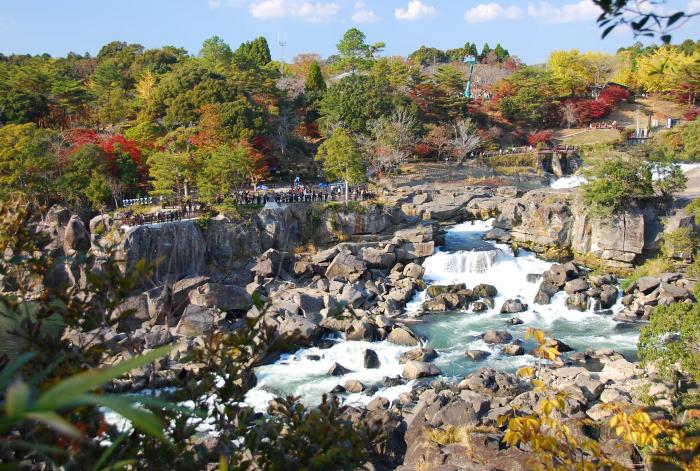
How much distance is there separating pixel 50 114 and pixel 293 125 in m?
17.9

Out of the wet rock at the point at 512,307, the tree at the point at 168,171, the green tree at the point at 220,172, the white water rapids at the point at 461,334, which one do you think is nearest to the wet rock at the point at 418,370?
the white water rapids at the point at 461,334

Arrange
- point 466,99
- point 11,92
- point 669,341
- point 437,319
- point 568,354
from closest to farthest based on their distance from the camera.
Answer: point 669,341, point 568,354, point 437,319, point 11,92, point 466,99

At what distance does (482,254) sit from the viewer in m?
27.2

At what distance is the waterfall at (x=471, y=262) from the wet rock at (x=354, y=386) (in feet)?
37.7

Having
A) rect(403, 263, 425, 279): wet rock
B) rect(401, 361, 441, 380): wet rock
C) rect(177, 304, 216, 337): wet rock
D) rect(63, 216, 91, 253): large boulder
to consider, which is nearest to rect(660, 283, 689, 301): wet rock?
rect(403, 263, 425, 279): wet rock

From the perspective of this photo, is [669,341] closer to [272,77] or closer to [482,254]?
[482,254]

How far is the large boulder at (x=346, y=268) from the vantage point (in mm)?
25734

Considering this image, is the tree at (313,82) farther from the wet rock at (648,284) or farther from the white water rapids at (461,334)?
the wet rock at (648,284)

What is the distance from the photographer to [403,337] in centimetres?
2005

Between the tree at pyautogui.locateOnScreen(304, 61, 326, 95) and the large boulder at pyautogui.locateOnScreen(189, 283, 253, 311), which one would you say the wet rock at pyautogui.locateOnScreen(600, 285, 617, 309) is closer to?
the large boulder at pyautogui.locateOnScreen(189, 283, 253, 311)

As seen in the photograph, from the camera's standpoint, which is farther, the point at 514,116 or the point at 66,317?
the point at 514,116

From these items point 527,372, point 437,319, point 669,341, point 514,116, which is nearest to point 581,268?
point 437,319

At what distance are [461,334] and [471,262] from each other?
6.71 m

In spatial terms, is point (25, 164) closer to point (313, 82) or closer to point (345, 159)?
point (345, 159)
